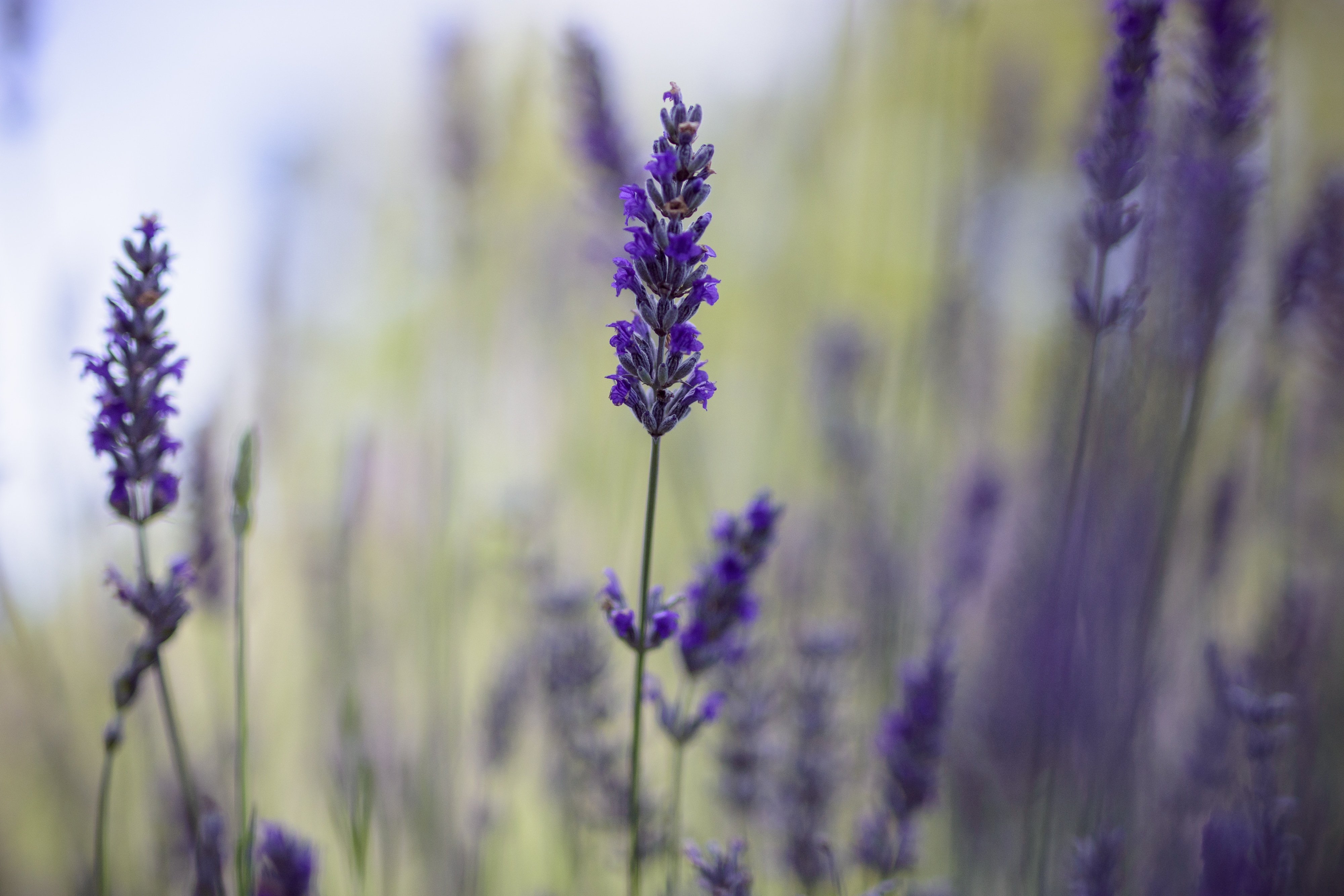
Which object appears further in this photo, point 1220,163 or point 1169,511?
point 1220,163

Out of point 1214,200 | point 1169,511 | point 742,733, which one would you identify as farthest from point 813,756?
point 1214,200

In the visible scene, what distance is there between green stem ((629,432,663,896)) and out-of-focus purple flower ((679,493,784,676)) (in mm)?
138

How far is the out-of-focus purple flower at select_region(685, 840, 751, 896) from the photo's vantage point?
31.9 inches

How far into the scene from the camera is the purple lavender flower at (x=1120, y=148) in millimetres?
969

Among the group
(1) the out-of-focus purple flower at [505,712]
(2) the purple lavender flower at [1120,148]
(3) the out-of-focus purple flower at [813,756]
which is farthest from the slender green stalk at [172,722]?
(2) the purple lavender flower at [1120,148]

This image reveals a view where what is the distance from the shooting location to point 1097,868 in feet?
3.04

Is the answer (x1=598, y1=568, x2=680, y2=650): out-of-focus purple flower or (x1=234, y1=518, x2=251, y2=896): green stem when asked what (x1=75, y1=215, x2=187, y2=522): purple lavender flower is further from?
(x1=598, y1=568, x2=680, y2=650): out-of-focus purple flower

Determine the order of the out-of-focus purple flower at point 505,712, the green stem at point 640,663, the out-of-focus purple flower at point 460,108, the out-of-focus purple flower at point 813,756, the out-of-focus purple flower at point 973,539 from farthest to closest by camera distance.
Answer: the out-of-focus purple flower at point 460,108
the out-of-focus purple flower at point 973,539
the out-of-focus purple flower at point 505,712
the out-of-focus purple flower at point 813,756
the green stem at point 640,663

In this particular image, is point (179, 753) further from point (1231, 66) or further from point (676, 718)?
point (1231, 66)

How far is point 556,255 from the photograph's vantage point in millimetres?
2828

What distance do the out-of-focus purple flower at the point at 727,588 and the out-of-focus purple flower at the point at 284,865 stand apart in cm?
48

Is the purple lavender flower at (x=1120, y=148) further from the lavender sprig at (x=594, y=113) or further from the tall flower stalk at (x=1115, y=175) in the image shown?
the lavender sprig at (x=594, y=113)

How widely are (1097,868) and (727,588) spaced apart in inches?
21.3

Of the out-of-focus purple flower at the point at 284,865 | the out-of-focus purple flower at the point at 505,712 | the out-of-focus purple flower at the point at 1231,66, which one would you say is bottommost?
the out-of-focus purple flower at the point at 505,712
